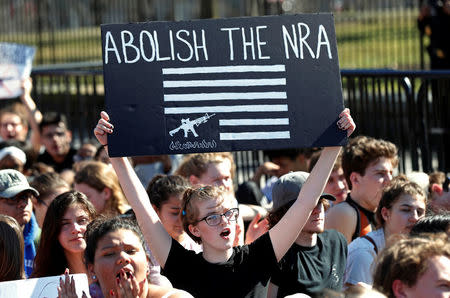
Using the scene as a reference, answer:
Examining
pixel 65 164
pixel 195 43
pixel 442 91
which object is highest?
pixel 195 43

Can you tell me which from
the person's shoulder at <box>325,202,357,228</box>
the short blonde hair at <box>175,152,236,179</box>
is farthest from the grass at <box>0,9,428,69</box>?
Answer: the person's shoulder at <box>325,202,357,228</box>

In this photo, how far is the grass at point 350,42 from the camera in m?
16.9

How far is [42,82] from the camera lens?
1360 centimetres

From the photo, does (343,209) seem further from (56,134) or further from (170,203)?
(56,134)

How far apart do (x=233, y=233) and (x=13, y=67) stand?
648cm

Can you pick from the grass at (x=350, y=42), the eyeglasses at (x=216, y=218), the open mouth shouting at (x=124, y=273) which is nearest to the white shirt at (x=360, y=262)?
the eyeglasses at (x=216, y=218)

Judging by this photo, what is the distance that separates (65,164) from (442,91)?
4.18 meters

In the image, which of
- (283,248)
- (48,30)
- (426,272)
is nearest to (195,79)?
(283,248)

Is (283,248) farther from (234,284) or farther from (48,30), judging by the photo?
(48,30)

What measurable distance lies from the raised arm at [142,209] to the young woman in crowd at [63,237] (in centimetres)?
66

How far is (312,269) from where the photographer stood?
19.2ft

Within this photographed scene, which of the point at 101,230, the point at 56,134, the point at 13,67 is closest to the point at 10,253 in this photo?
the point at 101,230

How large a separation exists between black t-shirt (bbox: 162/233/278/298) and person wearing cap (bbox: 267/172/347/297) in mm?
287

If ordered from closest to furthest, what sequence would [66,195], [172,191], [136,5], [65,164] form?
[66,195]
[172,191]
[65,164]
[136,5]
